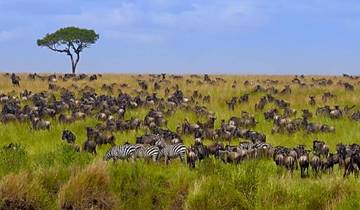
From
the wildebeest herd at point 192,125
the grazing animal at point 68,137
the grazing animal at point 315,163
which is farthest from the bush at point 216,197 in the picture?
the grazing animal at point 68,137

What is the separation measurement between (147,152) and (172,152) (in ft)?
A: 1.89

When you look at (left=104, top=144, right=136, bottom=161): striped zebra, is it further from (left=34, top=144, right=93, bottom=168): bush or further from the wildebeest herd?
(left=34, top=144, right=93, bottom=168): bush

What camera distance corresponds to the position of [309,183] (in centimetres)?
1106

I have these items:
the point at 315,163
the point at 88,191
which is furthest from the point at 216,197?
the point at 315,163

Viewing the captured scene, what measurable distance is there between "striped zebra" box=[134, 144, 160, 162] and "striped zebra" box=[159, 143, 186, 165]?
0.13m

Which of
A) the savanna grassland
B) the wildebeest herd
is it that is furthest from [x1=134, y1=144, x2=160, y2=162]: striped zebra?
the savanna grassland

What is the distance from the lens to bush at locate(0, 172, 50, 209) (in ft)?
34.6

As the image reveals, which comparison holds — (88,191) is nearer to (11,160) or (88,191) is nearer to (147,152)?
(11,160)

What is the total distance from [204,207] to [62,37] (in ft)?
192

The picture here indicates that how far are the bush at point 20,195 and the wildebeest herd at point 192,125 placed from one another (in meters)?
2.51

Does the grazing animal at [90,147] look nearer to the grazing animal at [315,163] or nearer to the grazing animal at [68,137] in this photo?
the grazing animal at [68,137]

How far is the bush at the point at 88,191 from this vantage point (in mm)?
10656

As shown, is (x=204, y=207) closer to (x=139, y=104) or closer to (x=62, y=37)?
(x=139, y=104)

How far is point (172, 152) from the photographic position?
44.7 feet
